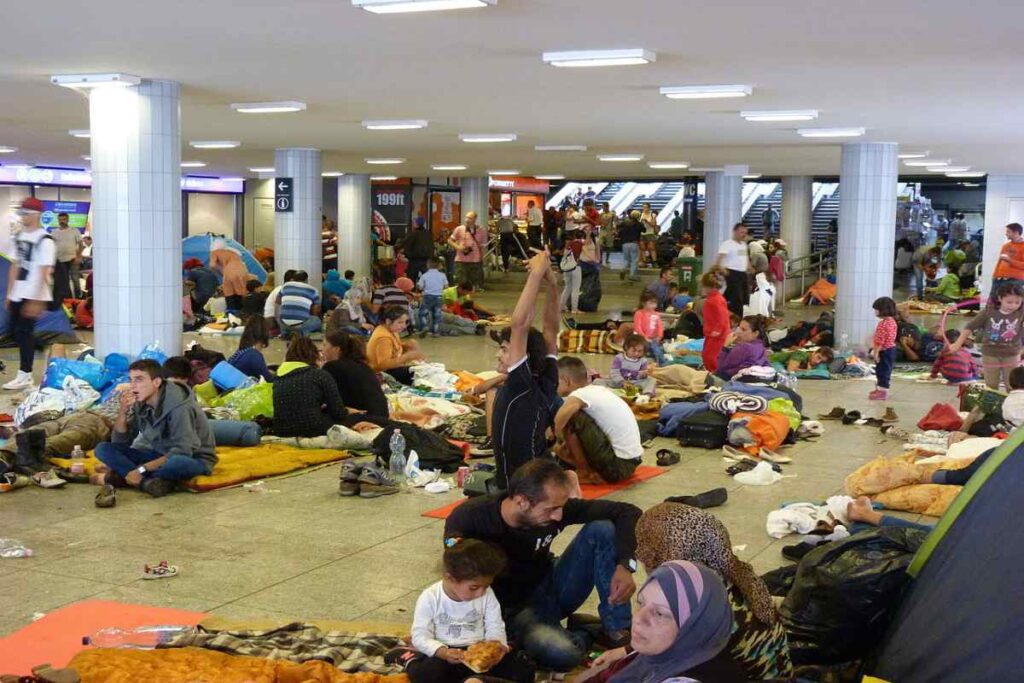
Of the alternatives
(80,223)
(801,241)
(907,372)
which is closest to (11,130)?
(80,223)

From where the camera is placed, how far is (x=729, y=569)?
4.50 meters

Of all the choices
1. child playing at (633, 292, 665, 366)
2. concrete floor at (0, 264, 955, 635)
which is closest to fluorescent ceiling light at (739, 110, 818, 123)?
child playing at (633, 292, 665, 366)

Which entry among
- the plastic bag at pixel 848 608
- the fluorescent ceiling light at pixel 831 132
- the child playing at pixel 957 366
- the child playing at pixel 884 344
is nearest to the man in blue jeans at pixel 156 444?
the plastic bag at pixel 848 608

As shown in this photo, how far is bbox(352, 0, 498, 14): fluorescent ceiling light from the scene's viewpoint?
8070 mm

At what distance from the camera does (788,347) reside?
1933cm

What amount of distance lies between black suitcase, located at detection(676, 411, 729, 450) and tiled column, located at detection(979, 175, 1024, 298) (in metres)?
20.2

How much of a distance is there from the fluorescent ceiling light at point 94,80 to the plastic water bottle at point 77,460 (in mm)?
4444

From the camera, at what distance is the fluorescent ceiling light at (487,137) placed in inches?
788

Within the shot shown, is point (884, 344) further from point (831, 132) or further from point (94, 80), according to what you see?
point (94, 80)

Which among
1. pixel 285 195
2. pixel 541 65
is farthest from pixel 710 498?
pixel 285 195

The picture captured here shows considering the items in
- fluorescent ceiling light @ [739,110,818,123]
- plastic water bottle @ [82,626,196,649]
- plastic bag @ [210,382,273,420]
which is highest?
fluorescent ceiling light @ [739,110,818,123]

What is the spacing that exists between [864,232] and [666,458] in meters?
10.2

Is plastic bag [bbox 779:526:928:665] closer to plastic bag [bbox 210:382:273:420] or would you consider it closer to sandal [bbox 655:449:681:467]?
sandal [bbox 655:449:681:467]

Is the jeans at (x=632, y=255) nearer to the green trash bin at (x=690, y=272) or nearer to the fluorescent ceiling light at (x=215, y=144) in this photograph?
the green trash bin at (x=690, y=272)
